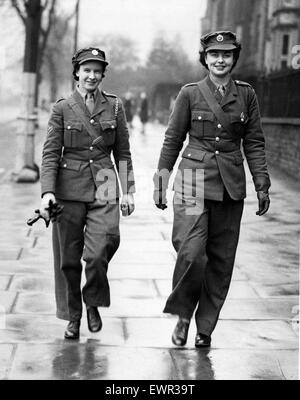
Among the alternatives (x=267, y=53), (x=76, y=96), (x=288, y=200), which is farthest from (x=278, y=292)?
(x=267, y=53)

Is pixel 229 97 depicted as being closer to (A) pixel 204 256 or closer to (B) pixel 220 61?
(B) pixel 220 61

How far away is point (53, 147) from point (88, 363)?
1.40 metres

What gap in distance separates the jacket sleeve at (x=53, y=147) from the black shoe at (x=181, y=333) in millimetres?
1214

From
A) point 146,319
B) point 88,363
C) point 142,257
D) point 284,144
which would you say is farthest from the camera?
point 284,144

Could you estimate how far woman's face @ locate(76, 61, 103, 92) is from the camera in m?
5.43

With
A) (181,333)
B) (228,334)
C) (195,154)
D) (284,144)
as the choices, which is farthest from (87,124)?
(284,144)

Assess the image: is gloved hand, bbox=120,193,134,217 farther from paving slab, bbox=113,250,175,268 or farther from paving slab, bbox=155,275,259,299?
paving slab, bbox=113,250,175,268

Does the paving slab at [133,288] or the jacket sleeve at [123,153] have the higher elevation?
the jacket sleeve at [123,153]

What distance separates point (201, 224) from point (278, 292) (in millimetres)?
1948

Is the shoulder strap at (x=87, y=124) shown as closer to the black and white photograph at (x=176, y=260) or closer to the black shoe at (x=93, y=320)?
the black and white photograph at (x=176, y=260)

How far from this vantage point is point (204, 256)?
543 centimetres

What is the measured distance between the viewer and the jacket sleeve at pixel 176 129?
540cm

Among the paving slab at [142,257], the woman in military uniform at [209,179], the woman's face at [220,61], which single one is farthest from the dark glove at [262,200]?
the paving slab at [142,257]

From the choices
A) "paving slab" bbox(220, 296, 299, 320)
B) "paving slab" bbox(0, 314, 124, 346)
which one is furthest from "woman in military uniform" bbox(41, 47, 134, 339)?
"paving slab" bbox(220, 296, 299, 320)
